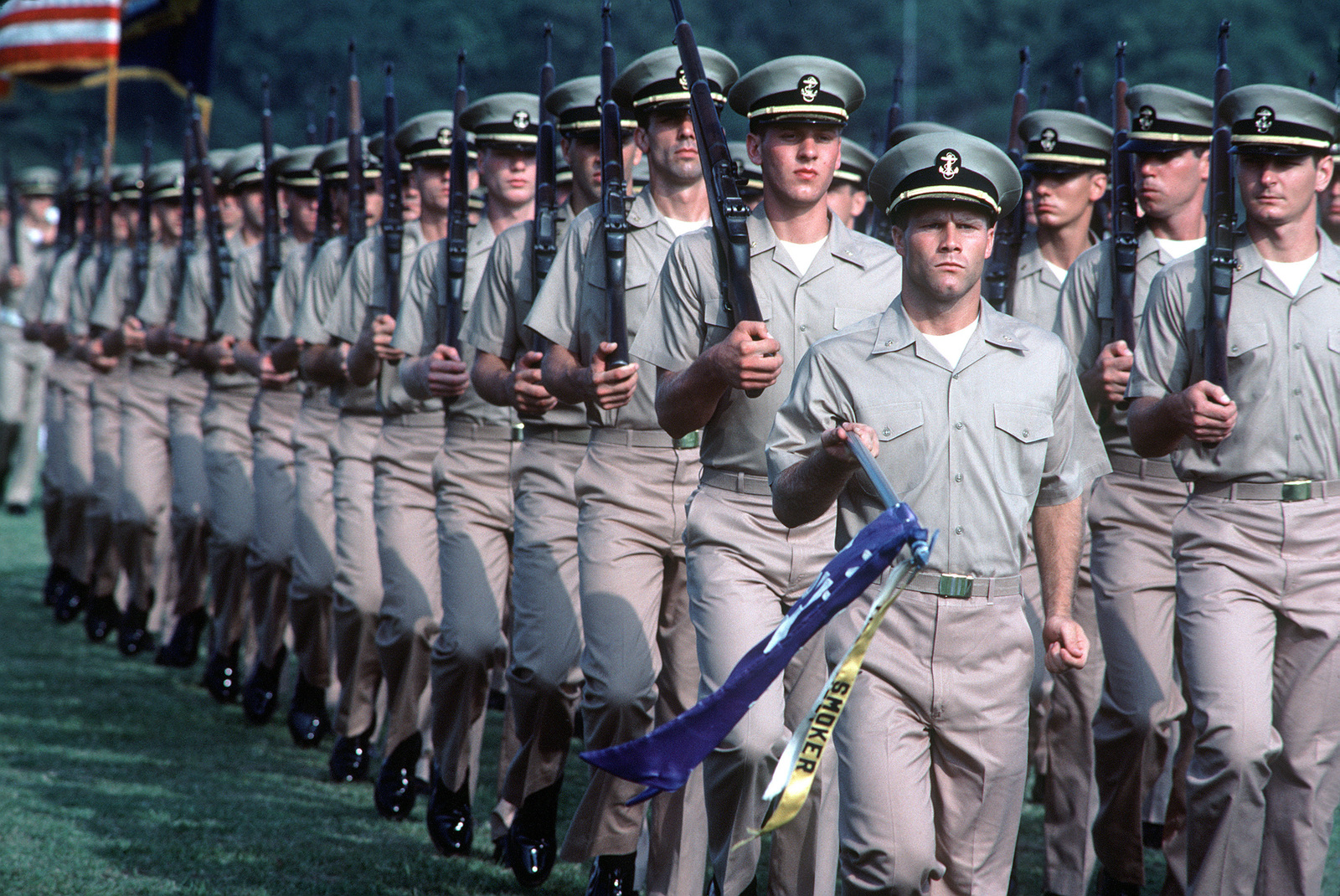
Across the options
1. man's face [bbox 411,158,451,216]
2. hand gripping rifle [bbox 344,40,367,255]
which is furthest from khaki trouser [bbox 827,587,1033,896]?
hand gripping rifle [bbox 344,40,367,255]

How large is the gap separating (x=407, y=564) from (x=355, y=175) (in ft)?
8.78

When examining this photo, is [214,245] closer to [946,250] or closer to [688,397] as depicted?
[688,397]

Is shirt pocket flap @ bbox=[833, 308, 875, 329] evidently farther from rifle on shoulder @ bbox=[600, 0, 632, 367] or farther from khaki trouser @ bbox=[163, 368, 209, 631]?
khaki trouser @ bbox=[163, 368, 209, 631]

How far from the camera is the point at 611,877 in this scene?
5.72 meters

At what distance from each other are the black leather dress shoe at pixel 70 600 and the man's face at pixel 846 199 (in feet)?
22.6

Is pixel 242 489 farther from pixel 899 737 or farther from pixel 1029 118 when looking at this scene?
pixel 899 737

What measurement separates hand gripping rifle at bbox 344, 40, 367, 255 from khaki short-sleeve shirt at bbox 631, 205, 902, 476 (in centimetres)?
383

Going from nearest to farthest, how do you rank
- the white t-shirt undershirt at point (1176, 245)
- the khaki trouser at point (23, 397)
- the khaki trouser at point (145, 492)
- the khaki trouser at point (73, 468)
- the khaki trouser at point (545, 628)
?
the khaki trouser at point (545, 628) < the white t-shirt undershirt at point (1176, 245) < the khaki trouser at point (145, 492) < the khaki trouser at point (73, 468) < the khaki trouser at point (23, 397)

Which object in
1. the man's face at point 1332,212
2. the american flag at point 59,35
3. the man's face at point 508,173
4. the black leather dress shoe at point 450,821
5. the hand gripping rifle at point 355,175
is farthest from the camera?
the american flag at point 59,35

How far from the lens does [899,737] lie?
14.2 feet

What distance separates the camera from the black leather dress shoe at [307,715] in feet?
28.7

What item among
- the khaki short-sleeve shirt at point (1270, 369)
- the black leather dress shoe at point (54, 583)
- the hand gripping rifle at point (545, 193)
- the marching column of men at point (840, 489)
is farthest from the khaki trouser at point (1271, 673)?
the black leather dress shoe at point (54, 583)

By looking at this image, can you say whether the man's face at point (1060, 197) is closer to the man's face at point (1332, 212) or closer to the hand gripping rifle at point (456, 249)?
the man's face at point (1332, 212)

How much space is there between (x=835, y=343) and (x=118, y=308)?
9756 mm
